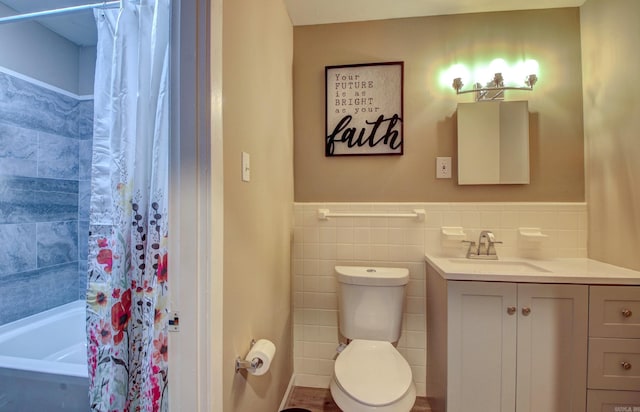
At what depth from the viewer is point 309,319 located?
1851 millimetres

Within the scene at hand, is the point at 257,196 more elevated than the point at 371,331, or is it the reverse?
the point at 257,196

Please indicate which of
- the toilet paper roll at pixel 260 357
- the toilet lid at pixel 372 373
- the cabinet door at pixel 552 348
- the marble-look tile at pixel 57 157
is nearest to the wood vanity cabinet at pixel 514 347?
the cabinet door at pixel 552 348

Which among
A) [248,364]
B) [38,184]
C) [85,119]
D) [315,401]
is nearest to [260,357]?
[248,364]

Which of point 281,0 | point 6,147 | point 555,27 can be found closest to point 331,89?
point 281,0

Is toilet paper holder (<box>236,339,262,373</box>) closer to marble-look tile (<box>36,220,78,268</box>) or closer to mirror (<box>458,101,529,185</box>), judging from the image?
mirror (<box>458,101,529,185</box>)

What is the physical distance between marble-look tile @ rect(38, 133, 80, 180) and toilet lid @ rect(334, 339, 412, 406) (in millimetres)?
2037

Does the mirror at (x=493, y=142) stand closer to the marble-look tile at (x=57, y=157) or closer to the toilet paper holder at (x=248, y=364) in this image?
the toilet paper holder at (x=248, y=364)

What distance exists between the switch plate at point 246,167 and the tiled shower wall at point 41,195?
4.98 ft

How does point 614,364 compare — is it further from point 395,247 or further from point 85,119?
point 85,119

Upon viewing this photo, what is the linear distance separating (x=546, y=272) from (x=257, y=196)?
136cm

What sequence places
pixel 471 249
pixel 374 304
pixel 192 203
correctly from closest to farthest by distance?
pixel 192 203 → pixel 374 304 → pixel 471 249

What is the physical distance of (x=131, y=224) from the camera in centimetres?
116

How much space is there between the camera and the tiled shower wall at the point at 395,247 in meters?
1.67

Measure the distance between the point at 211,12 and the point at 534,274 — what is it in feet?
5.22
